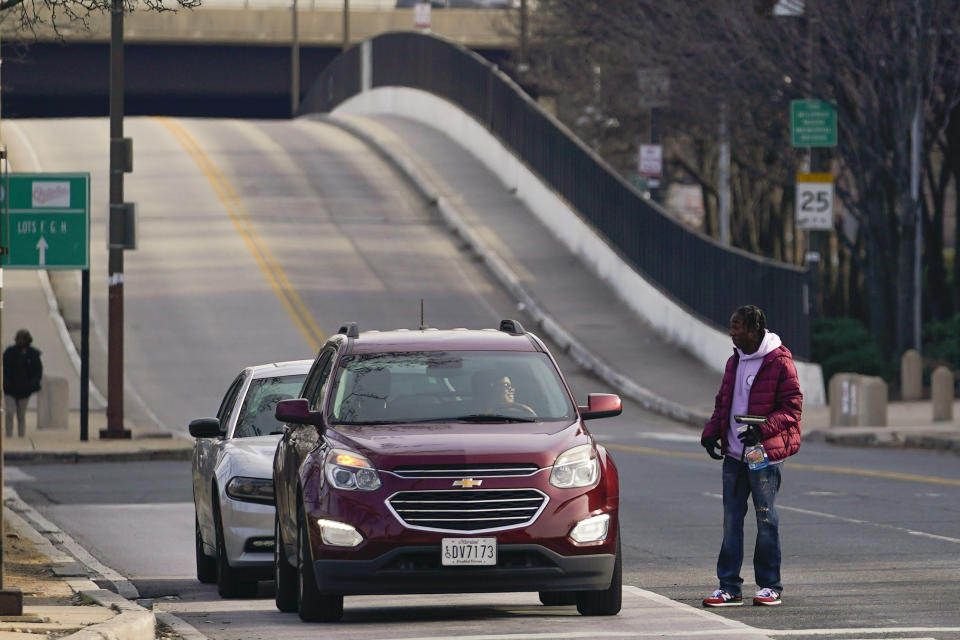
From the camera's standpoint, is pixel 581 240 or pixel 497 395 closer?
pixel 497 395

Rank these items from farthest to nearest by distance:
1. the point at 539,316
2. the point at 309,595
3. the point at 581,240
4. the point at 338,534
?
the point at 581,240
the point at 539,316
the point at 309,595
the point at 338,534

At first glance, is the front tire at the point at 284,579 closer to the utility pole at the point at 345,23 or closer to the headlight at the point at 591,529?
the headlight at the point at 591,529

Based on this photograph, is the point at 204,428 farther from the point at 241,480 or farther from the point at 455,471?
the point at 455,471

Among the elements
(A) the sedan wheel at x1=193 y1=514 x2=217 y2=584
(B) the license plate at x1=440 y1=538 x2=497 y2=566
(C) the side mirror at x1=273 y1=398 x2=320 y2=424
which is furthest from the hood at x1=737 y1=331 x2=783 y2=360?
(A) the sedan wheel at x1=193 y1=514 x2=217 y2=584

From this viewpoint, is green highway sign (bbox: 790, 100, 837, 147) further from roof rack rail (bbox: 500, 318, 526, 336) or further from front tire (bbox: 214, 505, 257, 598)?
front tire (bbox: 214, 505, 257, 598)

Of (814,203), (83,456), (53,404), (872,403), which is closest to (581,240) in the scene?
(814,203)

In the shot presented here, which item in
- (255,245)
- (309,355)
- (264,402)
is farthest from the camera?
(255,245)

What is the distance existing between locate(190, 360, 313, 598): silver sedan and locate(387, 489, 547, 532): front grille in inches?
102

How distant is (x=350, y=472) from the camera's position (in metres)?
10.6

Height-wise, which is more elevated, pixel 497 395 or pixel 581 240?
pixel 581 240

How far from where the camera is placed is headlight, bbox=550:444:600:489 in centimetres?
1065

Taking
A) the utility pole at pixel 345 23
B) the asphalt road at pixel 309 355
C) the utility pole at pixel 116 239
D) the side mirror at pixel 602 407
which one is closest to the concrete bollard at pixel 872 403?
the asphalt road at pixel 309 355

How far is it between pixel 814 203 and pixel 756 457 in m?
20.4

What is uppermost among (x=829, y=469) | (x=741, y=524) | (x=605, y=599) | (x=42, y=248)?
(x=42, y=248)
